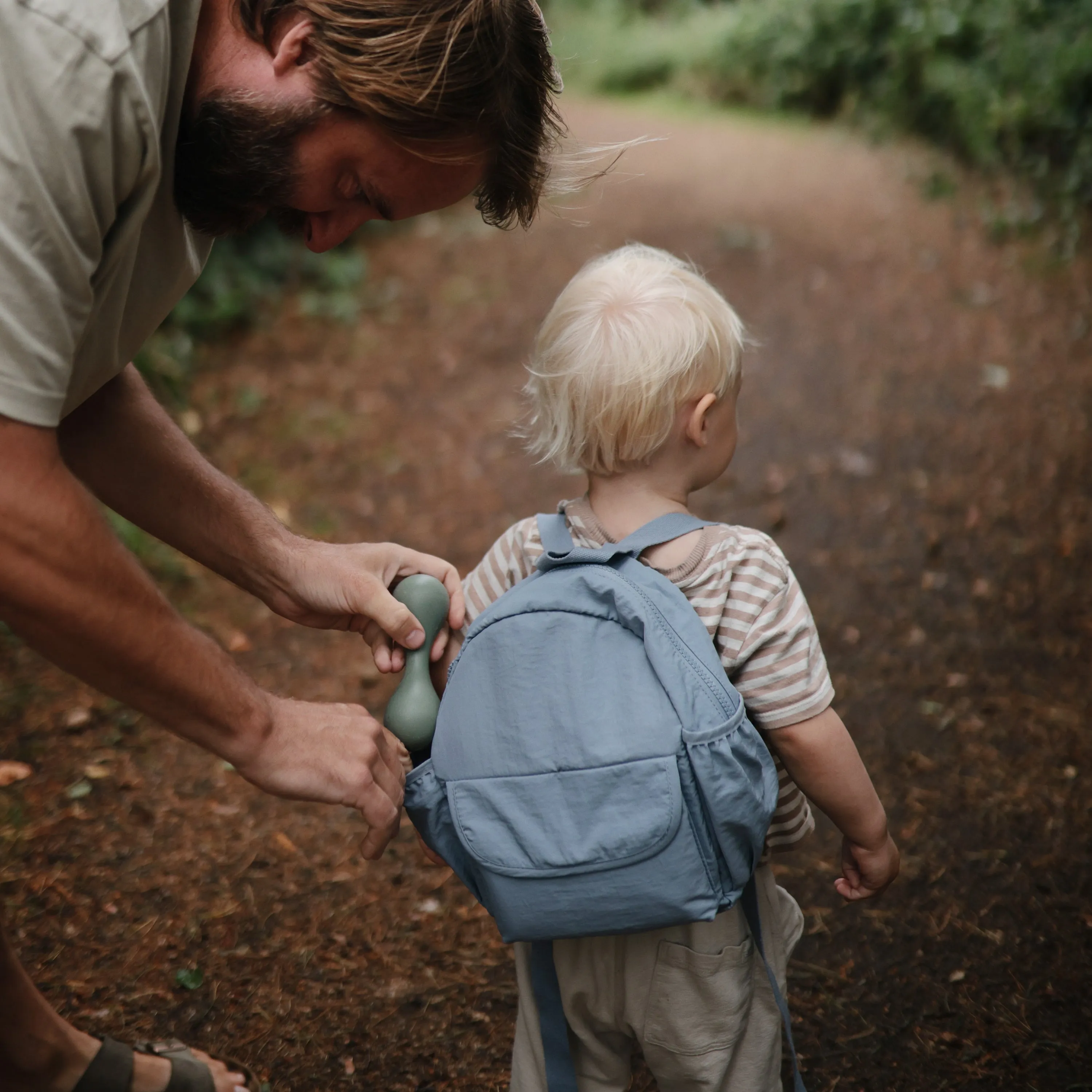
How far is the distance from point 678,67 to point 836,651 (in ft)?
38.1

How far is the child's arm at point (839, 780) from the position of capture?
73.7 inches

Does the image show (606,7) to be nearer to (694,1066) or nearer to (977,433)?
Result: (977,433)

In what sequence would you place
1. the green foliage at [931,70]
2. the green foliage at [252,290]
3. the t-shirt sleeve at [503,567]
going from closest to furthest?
the t-shirt sleeve at [503,567] → the green foliage at [252,290] → the green foliage at [931,70]

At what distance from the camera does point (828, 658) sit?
406 centimetres

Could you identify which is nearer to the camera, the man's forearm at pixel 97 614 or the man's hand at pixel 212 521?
the man's forearm at pixel 97 614

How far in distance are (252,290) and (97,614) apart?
5.93 metres

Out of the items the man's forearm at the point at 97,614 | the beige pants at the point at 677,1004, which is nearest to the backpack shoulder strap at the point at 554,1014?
the beige pants at the point at 677,1004

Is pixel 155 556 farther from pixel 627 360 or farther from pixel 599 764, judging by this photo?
pixel 599 764

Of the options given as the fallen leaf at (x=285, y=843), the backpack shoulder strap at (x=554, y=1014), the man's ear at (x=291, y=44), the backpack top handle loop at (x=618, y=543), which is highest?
the man's ear at (x=291, y=44)

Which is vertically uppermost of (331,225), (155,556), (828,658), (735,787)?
(331,225)

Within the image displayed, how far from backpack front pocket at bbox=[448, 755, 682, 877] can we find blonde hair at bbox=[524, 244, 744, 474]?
564 millimetres

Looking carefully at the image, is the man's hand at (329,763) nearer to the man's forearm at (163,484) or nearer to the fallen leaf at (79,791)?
the man's forearm at (163,484)

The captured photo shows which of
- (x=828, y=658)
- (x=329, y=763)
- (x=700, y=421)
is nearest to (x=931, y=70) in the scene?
(x=828, y=658)

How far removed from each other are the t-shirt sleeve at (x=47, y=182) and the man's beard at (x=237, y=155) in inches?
7.7
